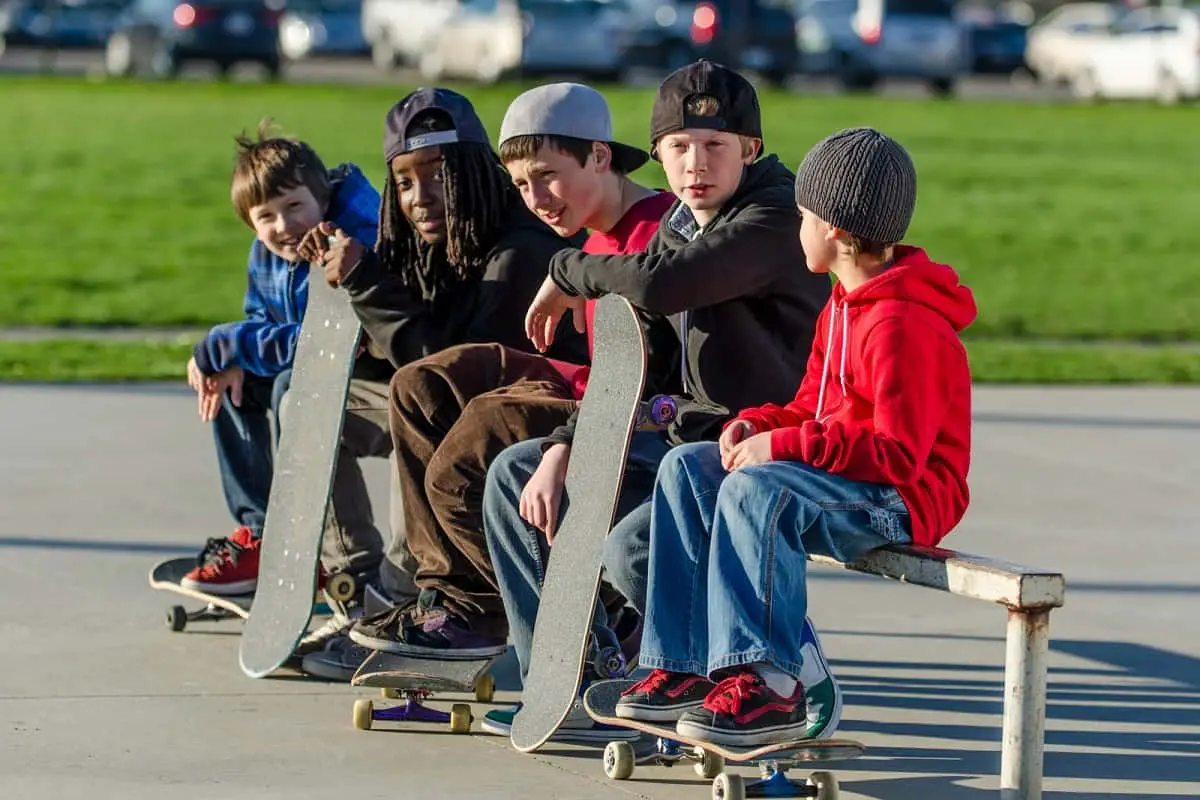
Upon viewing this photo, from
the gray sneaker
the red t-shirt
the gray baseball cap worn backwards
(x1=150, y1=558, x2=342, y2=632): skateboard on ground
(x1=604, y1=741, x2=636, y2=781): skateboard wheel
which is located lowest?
(x1=604, y1=741, x2=636, y2=781): skateboard wheel

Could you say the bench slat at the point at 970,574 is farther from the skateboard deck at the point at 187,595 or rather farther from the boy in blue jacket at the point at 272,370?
the skateboard deck at the point at 187,595

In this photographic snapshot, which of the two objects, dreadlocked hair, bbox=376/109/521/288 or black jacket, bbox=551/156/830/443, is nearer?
black jacket, bbox=551/156/830/443

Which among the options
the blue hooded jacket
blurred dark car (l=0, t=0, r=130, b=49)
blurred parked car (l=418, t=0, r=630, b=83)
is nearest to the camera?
the blue hooded jacket

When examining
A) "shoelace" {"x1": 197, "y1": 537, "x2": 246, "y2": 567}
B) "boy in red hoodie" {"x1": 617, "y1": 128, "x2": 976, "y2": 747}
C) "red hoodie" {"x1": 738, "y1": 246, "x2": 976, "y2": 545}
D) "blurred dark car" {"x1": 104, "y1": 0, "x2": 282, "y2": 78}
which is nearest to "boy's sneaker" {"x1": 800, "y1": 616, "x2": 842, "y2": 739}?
"boy in red hoodie" {"x1": 617, "y1": 128, "x2": 976, "y2": 747}

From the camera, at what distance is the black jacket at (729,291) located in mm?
4629

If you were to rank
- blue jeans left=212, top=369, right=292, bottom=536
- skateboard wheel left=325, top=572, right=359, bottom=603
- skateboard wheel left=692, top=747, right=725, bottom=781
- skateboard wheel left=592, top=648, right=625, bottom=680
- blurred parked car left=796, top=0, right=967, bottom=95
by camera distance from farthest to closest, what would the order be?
blurred parked car left=796, top=0, right=967, bottom=95 < blue jeans left=212, top=369, right=292, bottom=536 < skateboard wheel left=325, top=572, right=359, bottom=603 < skateboard wheel left=592, top=648, right=625, bottom=680 < skateboard wheel left=692, top=747, right=725, bottom=781

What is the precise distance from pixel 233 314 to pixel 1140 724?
8077 millimetres

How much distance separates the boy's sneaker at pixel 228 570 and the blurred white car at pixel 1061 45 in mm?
35123

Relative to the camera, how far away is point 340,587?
571 cm

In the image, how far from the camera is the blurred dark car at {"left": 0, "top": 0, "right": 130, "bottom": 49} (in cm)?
4072

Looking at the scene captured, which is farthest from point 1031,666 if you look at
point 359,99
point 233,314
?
point 359,99

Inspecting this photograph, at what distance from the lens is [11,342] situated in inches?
441

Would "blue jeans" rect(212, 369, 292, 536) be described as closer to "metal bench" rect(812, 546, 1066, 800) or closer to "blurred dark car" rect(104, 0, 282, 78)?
"metal bench" rect(812, 546, 1066, 800)

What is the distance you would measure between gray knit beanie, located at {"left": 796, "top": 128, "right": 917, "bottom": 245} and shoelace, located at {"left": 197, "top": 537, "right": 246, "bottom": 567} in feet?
7.45
